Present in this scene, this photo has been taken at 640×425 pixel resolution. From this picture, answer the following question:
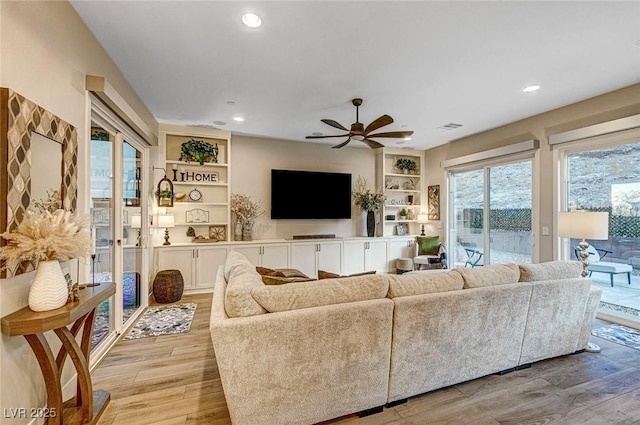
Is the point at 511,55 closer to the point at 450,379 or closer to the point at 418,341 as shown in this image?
the point at 418,341

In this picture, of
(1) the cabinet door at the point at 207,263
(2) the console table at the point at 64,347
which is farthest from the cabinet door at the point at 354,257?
(2) the console table at the point at 64,347

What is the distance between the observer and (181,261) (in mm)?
4684

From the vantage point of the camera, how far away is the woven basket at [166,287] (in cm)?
425

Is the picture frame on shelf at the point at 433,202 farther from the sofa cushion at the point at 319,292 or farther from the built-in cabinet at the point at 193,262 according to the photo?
the sofa cushion at the point at 319,292

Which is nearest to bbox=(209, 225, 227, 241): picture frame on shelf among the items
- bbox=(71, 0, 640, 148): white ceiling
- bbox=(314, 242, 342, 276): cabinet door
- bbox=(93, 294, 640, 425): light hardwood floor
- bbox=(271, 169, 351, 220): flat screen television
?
bbox=(271, 169, 351, 220): flat screen television

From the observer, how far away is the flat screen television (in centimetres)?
564

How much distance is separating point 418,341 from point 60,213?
236cm

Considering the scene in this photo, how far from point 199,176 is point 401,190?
13.6 feet

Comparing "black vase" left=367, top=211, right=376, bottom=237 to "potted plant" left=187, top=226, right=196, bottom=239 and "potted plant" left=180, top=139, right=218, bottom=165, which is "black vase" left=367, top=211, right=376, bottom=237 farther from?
"potted plant" left=187, top=226, right=196, bottom=239

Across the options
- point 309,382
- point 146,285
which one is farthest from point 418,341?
point 146,285

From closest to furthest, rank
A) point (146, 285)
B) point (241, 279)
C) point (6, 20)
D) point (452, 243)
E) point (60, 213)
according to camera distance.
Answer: point (6, 20) < point (60, 213) < point (241, 279) < point (146, 285) < point (452, 243)

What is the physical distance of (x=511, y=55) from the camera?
8.83 feet

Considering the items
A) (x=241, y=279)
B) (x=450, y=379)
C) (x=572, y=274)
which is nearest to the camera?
(x=241, y=279)

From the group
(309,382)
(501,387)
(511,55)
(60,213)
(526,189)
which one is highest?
(511,55)
